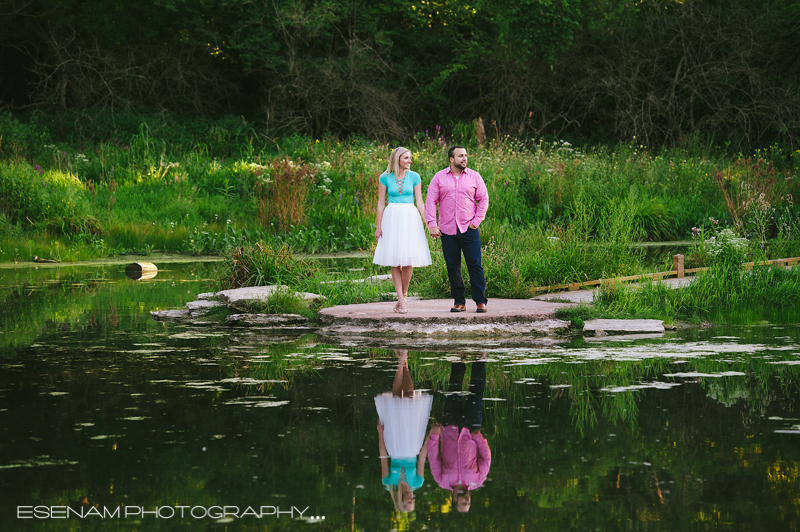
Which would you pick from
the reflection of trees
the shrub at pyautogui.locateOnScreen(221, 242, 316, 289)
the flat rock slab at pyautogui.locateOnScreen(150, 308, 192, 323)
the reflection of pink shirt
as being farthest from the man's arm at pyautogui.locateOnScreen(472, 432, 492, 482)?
the shrub at pyautogui.locateOnScreen(221, 242, 316, 289)

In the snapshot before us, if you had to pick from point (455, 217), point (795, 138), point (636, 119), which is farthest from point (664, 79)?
point (455, 217)

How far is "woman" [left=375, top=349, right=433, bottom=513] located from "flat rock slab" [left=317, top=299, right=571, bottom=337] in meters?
2.01

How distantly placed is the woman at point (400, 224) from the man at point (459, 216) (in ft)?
0.62

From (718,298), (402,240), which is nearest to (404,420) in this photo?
(402,240)

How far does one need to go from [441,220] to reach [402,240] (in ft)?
1.53

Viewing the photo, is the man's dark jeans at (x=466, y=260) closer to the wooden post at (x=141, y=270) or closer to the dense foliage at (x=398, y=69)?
the wooden post at (x=141, y=270)

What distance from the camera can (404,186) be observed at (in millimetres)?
9477

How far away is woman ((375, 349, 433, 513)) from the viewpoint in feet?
14.3

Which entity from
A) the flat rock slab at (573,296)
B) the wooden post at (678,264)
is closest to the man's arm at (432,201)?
the flat rock slab at (573,296)

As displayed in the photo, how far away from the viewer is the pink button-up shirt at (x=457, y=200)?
9.26 m

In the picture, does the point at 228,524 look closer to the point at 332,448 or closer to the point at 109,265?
the point at 332,448

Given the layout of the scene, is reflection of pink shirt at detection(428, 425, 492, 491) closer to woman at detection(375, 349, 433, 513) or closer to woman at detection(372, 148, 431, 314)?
woman at detection(375, 349, 433, 513)

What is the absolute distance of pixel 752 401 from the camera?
5.98 metres

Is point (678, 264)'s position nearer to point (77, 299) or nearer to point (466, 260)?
point (466, 260)
